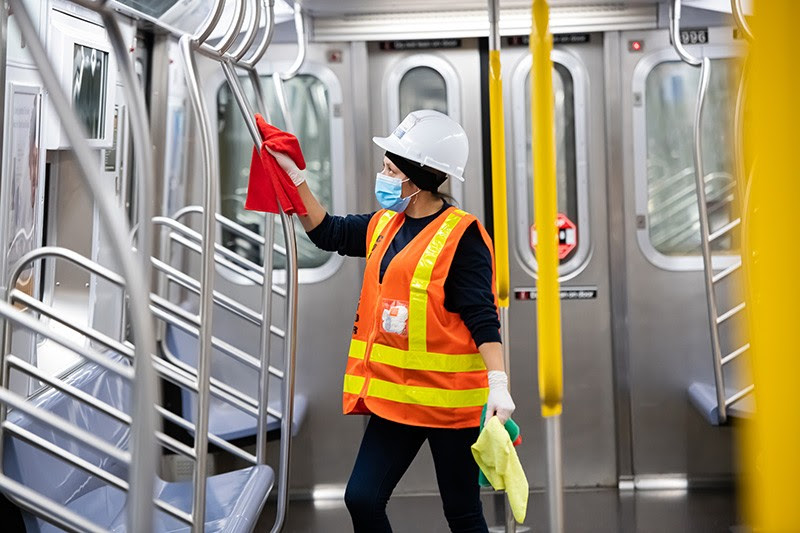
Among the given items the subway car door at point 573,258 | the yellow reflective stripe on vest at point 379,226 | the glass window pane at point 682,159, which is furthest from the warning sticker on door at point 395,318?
the glass window pane at point 682,159

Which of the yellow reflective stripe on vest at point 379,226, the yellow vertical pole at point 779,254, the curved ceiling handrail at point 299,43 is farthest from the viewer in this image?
the curved ceiling handrail at point 299,43

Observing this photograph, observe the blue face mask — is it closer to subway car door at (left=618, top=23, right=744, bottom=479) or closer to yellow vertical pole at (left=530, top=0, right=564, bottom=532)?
yellow vertical pole at (left=530, top=0, right=564, bottom=532)

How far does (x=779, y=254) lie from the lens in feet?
3.30

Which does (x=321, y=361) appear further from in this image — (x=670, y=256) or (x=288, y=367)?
(x=670, y=256)

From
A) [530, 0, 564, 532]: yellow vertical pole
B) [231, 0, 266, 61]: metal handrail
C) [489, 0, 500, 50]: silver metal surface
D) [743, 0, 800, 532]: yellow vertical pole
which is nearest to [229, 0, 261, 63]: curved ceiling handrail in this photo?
[231, 0, 266, 61]: metal handrail

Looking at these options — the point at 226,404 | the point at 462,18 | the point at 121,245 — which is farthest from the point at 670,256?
the point at 121,245

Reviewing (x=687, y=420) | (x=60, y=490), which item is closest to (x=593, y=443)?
(x=687, y=420)

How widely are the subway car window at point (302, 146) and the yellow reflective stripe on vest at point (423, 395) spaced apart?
2.20 meters

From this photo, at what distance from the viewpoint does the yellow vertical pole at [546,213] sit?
1.99m

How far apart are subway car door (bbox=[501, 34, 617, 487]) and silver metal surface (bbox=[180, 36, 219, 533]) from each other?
2.77m

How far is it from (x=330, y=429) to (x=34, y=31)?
3.88 meters

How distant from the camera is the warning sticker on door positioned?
317 centimetres

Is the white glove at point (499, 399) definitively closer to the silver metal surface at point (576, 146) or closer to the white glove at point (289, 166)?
the white glove at point (289, 166)

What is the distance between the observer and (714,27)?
521 centimetres
